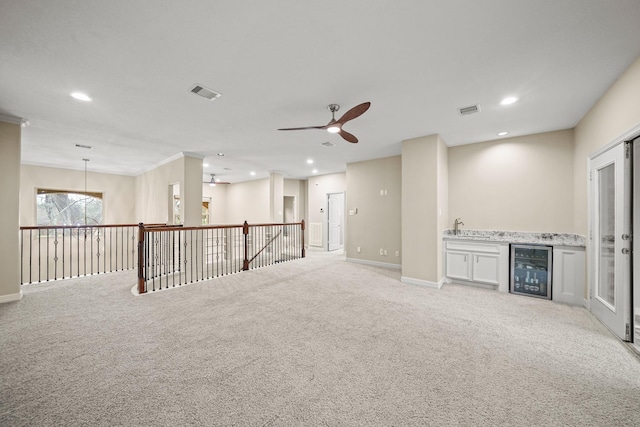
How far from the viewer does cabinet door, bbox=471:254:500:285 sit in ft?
13.9

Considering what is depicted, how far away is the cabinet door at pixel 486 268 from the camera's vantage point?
4.25m

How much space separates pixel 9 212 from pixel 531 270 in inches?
330

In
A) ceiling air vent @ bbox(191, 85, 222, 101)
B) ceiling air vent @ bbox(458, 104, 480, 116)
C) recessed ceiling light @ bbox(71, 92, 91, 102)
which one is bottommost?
ceiling air vent @ bbox(458, 104, 480, 116)

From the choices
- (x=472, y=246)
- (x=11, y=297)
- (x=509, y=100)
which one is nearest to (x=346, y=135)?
(x=509, y=100)

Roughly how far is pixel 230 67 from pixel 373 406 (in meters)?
3.15

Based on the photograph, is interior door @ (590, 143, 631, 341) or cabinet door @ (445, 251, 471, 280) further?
cabinet door @ (445, 251, 471, 280)

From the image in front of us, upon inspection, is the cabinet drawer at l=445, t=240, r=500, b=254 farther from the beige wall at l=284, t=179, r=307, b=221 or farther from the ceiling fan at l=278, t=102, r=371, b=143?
the beige wall at l=284, t=179, r=307, b=221

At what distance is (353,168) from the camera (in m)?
6.88

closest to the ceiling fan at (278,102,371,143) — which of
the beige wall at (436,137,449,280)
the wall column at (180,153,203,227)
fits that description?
the beige wall at (436,137,449,280)

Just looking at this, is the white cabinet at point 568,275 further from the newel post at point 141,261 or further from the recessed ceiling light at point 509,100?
the newel post at point 141,261

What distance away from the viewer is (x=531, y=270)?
13.3 ft

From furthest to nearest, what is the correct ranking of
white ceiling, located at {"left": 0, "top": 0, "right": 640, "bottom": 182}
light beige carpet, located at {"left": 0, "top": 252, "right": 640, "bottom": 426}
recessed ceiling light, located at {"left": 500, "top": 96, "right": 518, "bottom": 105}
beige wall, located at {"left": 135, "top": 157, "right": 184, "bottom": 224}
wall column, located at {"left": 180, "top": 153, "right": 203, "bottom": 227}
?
1. beige wall, located at {"left": 135, "top": 157, "right": 184, "bottom": 224}
2. wall column, located at {"left": 180, "top": 153, "right": 203, "bottom": 227}
3. recessed ceiling light, located at {"left": 500, "top": 96, "right": 518, "bottom": 105}
4. white ceiling, located at {"left": 0, "top": 0, "right": 640, "bottom": 182}
5. light beige carpet, located at {"left": 0, "top": 252, "right": 640, "bottom": 426}

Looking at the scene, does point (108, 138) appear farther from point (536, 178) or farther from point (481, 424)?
point (536, 178)

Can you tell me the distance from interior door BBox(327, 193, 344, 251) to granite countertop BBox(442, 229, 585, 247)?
464 centimetres
